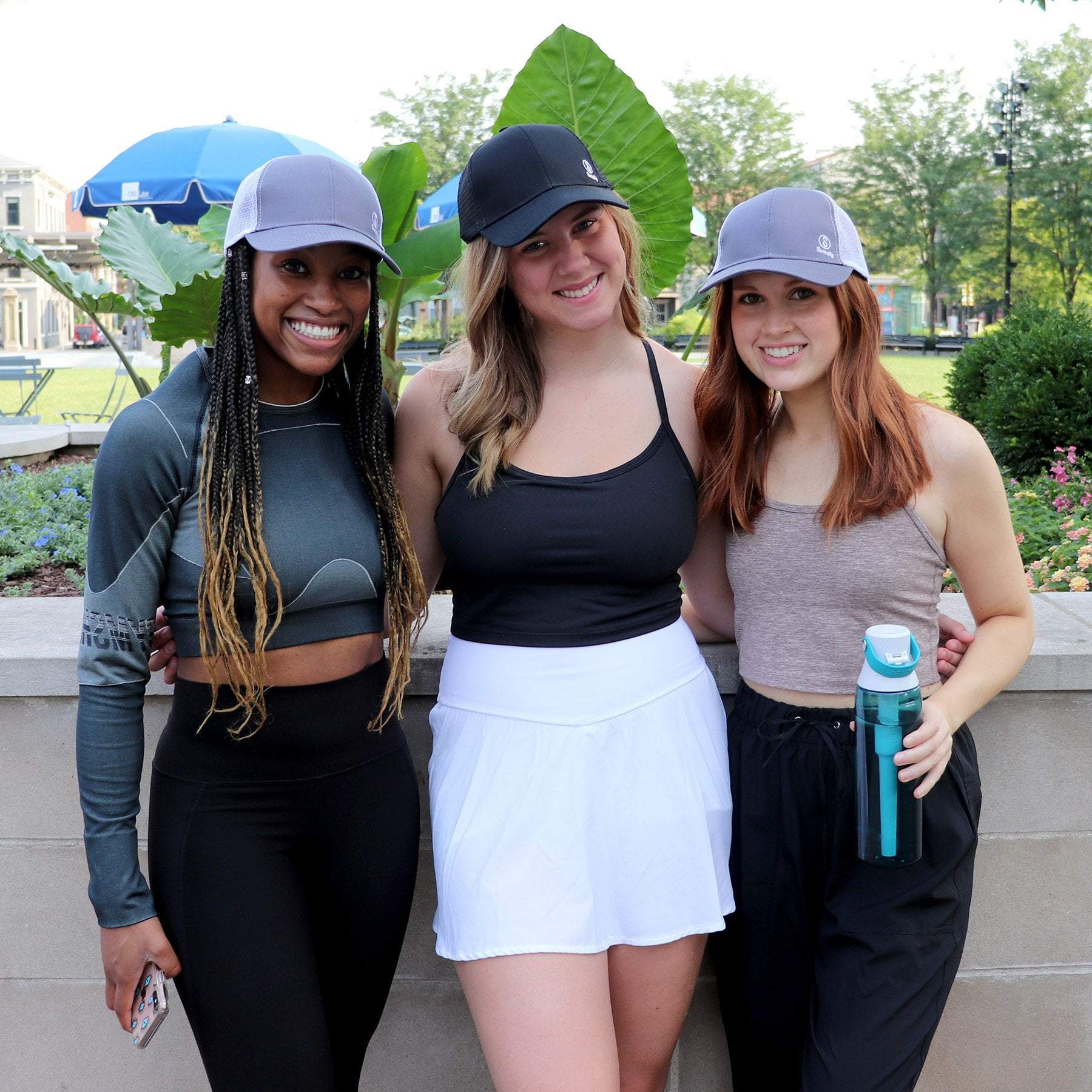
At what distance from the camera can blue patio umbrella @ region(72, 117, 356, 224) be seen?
32.7 feet

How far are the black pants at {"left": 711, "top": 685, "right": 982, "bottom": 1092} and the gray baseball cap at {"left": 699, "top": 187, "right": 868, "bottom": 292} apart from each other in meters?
0.86

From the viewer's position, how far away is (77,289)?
5691 mm

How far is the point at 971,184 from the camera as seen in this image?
39000 mm

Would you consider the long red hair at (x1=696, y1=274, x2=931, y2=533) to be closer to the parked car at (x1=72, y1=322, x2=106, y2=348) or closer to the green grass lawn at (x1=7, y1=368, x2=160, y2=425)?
the green grass lawn at (x1=7, y1=368, x2=160, y2=425)

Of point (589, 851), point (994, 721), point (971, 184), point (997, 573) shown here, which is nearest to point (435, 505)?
point (589, 851)

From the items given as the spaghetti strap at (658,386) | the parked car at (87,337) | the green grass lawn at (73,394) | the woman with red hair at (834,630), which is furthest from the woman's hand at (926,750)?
the parked car at (87,337)

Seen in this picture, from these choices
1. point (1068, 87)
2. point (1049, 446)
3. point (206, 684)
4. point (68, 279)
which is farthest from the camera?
point (1068, 87)

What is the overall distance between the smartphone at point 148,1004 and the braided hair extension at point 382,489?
1.86ft

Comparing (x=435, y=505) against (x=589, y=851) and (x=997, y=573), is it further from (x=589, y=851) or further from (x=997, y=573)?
(x=997, y=573)

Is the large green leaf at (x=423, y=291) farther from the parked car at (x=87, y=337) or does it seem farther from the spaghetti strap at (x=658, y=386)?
the parked car at (x=87, y=337)

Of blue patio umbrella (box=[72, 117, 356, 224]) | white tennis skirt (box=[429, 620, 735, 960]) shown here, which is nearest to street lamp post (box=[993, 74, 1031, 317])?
blue patio umbrella (box=[72, 117, 356, 224])

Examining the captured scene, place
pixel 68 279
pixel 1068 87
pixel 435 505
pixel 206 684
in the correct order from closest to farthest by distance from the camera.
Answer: pixel 206 684 < pixel 435 505 < pixel 68 279 < pixel 1068 87

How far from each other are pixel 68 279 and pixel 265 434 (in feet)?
14.1

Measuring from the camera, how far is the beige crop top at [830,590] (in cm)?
212
